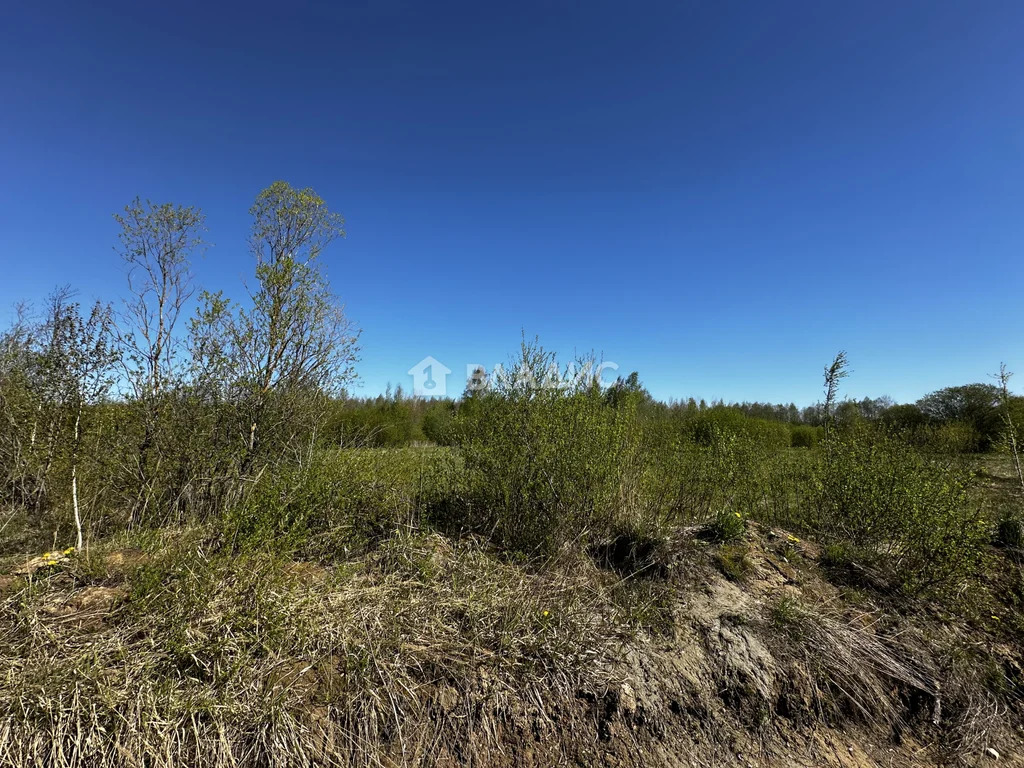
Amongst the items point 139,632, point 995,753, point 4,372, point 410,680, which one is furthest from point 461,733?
point 4,372

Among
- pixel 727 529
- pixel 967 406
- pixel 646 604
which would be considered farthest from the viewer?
pixel 967 406

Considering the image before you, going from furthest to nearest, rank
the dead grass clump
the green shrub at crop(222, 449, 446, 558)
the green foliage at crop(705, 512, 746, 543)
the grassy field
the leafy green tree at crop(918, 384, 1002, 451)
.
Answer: the leafy green tree at crop(918, 384, 1002, 451) < the green foliage at crop(705, 512, 746, 543) < the green shrub at crop(222, 449, 446, 558) < the dead grass clump < the grassy field

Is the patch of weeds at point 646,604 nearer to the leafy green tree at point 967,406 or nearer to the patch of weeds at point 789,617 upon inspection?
the patch of weeds at point 789,617

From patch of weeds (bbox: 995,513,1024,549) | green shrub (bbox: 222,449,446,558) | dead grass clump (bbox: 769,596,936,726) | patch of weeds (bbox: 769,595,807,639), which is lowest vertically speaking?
dead grass clump (bbox: 769,596,936,726)

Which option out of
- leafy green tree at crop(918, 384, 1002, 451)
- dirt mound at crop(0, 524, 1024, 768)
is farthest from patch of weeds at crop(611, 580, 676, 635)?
leafy green tree at crop(918, 384, 1002, 451)

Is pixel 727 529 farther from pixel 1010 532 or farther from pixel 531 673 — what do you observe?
pixel 1010 532

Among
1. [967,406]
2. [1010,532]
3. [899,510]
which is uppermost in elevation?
[967,406]

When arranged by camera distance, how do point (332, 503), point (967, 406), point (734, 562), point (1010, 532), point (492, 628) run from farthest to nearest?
point (967, 406), point (1010, 532), point (332, 503), point (734, 562), point (492, 628)

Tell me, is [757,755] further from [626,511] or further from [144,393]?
[144,393]

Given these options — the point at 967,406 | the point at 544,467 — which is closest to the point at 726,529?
the point at 544,467

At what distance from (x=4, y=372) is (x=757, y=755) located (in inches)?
317

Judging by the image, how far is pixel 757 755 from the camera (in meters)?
2.33

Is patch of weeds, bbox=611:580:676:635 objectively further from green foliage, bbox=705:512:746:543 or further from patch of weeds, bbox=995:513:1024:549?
patch of weeds, bbox=995:513:1024:549

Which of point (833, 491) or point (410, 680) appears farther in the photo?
point (833, 491)
